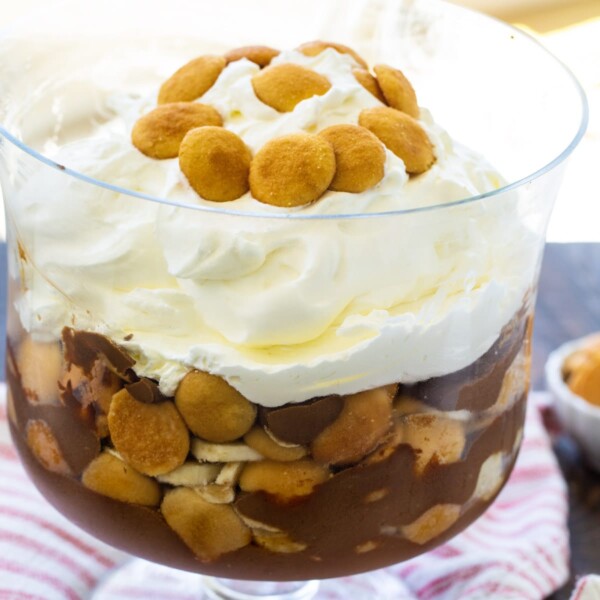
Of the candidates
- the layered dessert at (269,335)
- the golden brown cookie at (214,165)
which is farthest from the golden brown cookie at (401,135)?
the golden brown cookie at (214,165)

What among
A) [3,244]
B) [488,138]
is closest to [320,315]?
[488,138]

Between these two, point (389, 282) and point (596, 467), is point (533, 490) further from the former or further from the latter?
point (389, 282)

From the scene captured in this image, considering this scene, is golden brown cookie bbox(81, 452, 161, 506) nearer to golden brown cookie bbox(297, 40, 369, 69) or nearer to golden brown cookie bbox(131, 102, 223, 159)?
golden brown cookie bbox(131, 102, 223, 159)

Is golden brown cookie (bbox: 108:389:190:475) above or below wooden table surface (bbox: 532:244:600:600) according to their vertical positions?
above

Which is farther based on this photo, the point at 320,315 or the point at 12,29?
the point at 12,29

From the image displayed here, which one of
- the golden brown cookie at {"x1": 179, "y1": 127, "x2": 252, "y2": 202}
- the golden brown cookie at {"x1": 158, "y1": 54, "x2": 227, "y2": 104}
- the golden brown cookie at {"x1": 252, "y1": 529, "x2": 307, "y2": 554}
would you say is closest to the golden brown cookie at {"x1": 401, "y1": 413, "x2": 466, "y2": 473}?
the golden brown cookie at {"x1": 252, "y1": 529, "x2": 307, "y2": 554}

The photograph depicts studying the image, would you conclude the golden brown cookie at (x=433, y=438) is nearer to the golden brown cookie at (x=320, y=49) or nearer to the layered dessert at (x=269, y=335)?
the layered dessert at (x=269, y=335)

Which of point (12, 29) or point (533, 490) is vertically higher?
point (12, 29)
